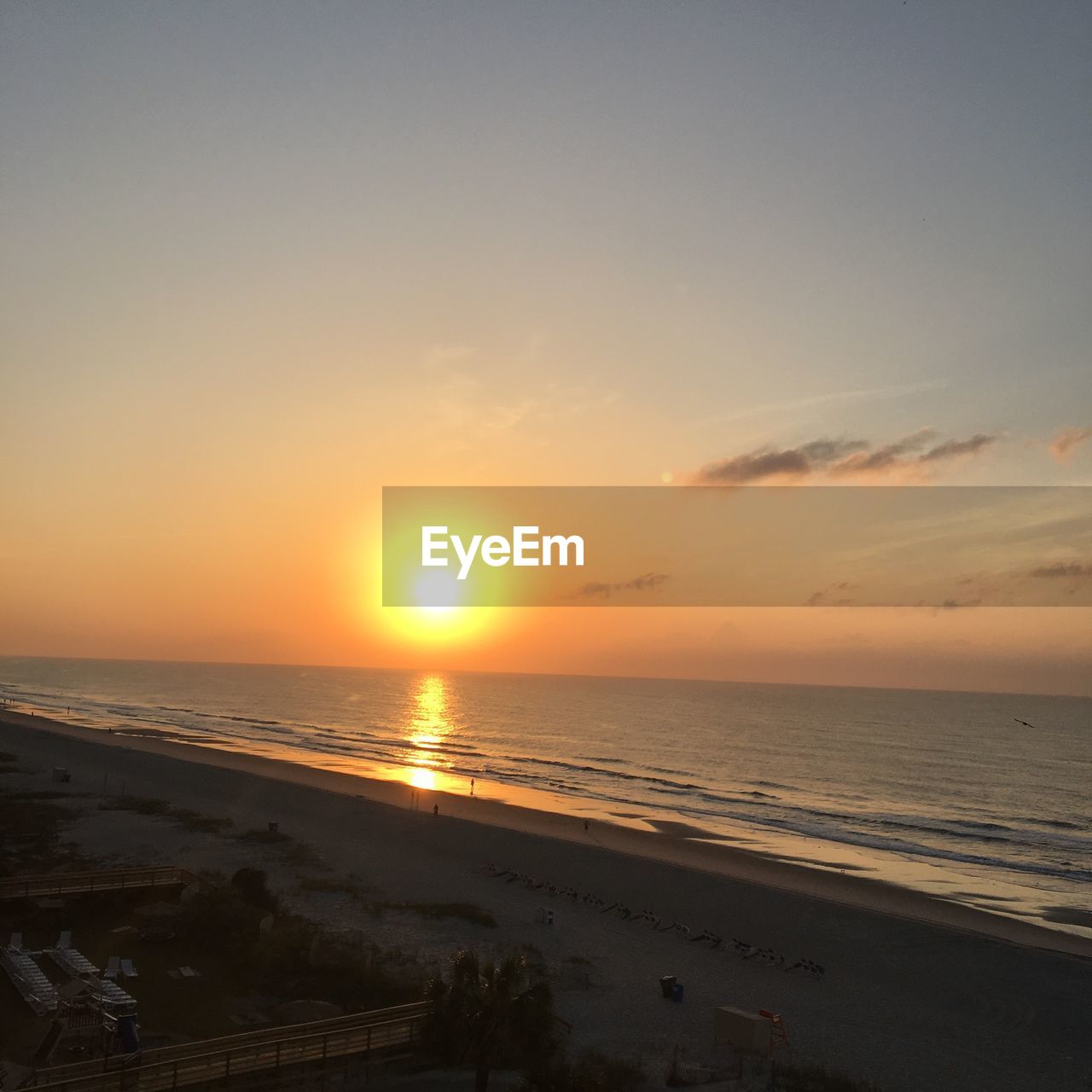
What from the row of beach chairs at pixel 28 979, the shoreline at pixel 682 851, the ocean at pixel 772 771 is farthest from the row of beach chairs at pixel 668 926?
the row of beach chairs at pixel 28 979

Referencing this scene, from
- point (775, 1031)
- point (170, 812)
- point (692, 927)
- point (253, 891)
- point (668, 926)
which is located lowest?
point (692, 927)

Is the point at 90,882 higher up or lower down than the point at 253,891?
higher up

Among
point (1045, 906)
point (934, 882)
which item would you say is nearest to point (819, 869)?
point (934, 882)

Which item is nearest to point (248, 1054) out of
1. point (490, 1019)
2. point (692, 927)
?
point (490, 1019)

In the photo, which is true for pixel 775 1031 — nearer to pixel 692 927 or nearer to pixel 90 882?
pixel 692 927

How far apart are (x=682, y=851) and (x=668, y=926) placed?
15.8 meters

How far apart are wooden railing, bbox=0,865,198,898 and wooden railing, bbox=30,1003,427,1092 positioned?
11992mm

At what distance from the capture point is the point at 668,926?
3042cm

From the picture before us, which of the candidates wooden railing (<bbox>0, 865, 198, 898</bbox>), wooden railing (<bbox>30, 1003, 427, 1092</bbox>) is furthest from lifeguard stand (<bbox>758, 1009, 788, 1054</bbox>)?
wooden railing (<bbox>0, 865, 198, 898</bbox>)

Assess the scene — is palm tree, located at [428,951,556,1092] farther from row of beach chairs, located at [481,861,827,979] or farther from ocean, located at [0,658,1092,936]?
ocean, located at [0,658,1092,936]

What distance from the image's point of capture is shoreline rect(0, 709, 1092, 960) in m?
33.9

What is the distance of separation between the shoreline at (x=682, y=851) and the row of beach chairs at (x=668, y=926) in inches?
301

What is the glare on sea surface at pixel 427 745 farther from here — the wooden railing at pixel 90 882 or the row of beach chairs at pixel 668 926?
the wooden railing at pixel 90 882

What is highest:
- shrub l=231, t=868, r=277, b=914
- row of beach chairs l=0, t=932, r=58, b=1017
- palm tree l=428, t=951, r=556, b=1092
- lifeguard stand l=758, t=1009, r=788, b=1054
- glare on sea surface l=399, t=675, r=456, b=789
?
palm tree l=428, t=951, r=556, b=1092
